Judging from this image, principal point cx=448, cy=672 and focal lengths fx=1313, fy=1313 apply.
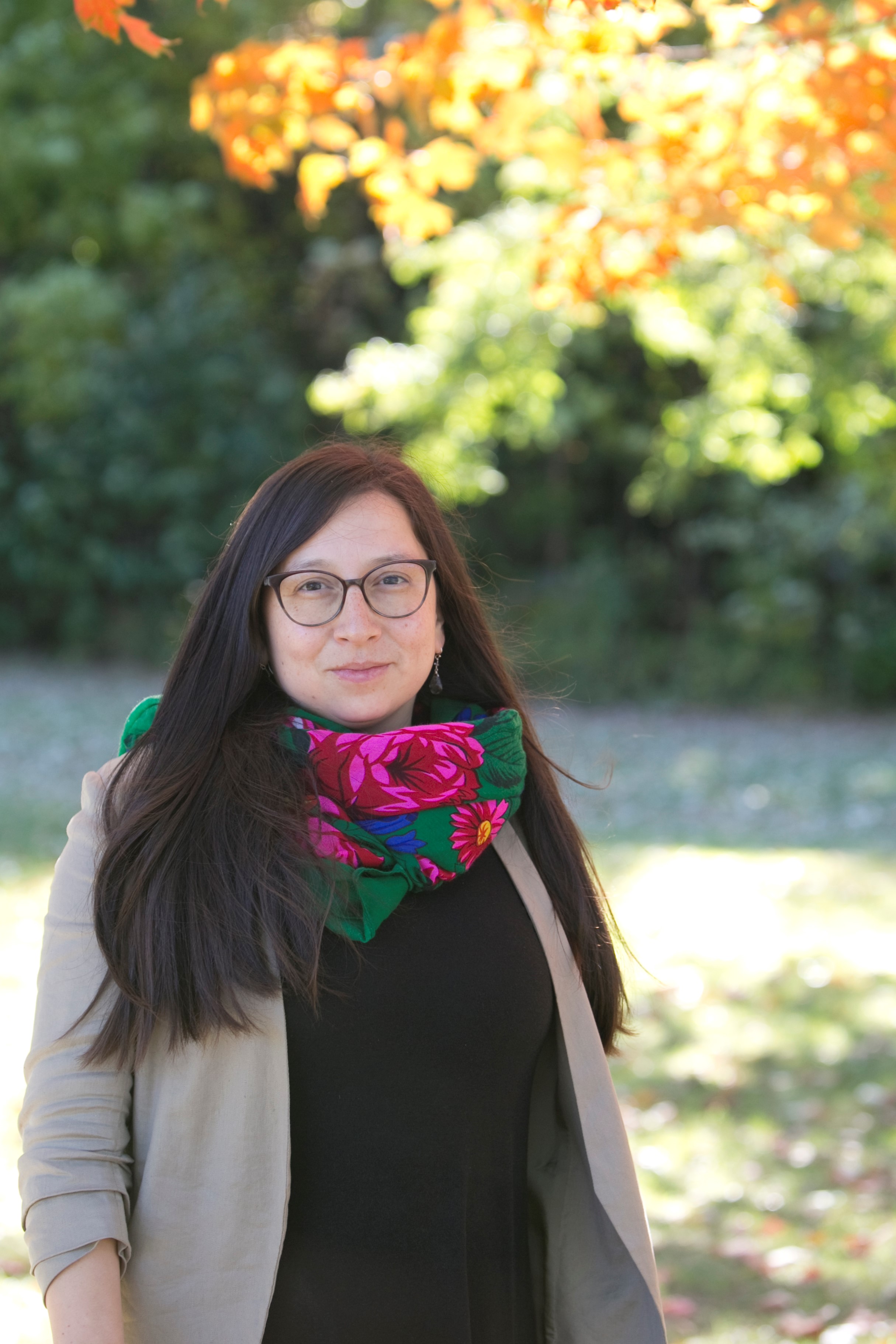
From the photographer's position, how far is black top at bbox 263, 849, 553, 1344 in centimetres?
175

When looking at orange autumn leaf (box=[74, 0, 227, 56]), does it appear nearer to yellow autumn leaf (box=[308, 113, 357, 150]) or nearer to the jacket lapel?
yellow autumn leaf (box=[308, 113, 357, 150])

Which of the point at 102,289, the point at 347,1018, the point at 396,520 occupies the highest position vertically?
the point at 102,289

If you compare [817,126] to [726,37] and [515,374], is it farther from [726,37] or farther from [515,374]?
[515,374]

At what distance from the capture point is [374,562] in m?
1.91

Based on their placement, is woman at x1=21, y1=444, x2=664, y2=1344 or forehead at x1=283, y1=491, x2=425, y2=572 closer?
woman at x1=21, y1=444, x2=664, y2=1344

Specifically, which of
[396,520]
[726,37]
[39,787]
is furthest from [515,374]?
[396,520]

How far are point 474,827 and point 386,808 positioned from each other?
0.14 metres

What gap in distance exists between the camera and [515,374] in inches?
376

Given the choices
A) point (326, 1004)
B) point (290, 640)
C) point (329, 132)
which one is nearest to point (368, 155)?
point (329, 132)

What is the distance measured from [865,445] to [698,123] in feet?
30.2

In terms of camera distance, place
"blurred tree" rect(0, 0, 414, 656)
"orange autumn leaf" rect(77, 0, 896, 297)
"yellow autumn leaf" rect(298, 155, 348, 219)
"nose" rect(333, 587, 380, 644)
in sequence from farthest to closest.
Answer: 1. "blurred tree" rect(0, 0, 414, 656)
2. "yellow autumn leaf" rect(298, 155, 348, 219)
3. "orange autumn leaf" rect(77, 0, 896, 297)
4. "nose" rect(333, 587, 380, 644)

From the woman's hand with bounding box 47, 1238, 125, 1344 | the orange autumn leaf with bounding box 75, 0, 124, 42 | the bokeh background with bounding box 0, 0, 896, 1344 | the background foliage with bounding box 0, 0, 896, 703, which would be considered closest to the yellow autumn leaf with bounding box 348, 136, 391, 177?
the orange autumn leaf with bounding box 75, 0, 124, 42

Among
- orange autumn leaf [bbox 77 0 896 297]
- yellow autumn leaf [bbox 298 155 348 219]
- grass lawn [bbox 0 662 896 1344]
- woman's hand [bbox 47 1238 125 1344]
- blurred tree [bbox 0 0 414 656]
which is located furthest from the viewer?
blurred tree [bbox 0 0 414 656]

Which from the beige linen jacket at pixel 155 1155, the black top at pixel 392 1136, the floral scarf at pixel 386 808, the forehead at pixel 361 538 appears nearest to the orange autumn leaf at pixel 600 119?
the forehead at pixel 361 538
